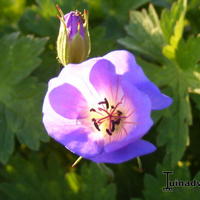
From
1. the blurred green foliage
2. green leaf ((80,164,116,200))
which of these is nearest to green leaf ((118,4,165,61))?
the blurred green foliage

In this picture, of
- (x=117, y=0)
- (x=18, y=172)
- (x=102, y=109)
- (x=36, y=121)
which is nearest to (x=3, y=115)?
(x=36, y=121)

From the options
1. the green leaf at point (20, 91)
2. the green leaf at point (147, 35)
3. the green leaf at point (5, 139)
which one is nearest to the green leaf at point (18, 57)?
the green leaf at point (20, 91)

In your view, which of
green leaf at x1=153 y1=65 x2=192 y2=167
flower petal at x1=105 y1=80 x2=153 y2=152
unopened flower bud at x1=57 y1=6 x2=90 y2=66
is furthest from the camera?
green leaf at x1=153 y1=65 x2=192 y2=167

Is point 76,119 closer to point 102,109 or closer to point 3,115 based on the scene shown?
point 102,109

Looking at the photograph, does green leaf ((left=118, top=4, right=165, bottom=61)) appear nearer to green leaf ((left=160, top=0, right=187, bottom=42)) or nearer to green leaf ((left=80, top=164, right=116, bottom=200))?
green leaf ((left=160, top=0, right=187, bottom=42))

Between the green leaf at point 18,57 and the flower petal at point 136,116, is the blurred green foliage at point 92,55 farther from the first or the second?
the flower petal at point 136,116
